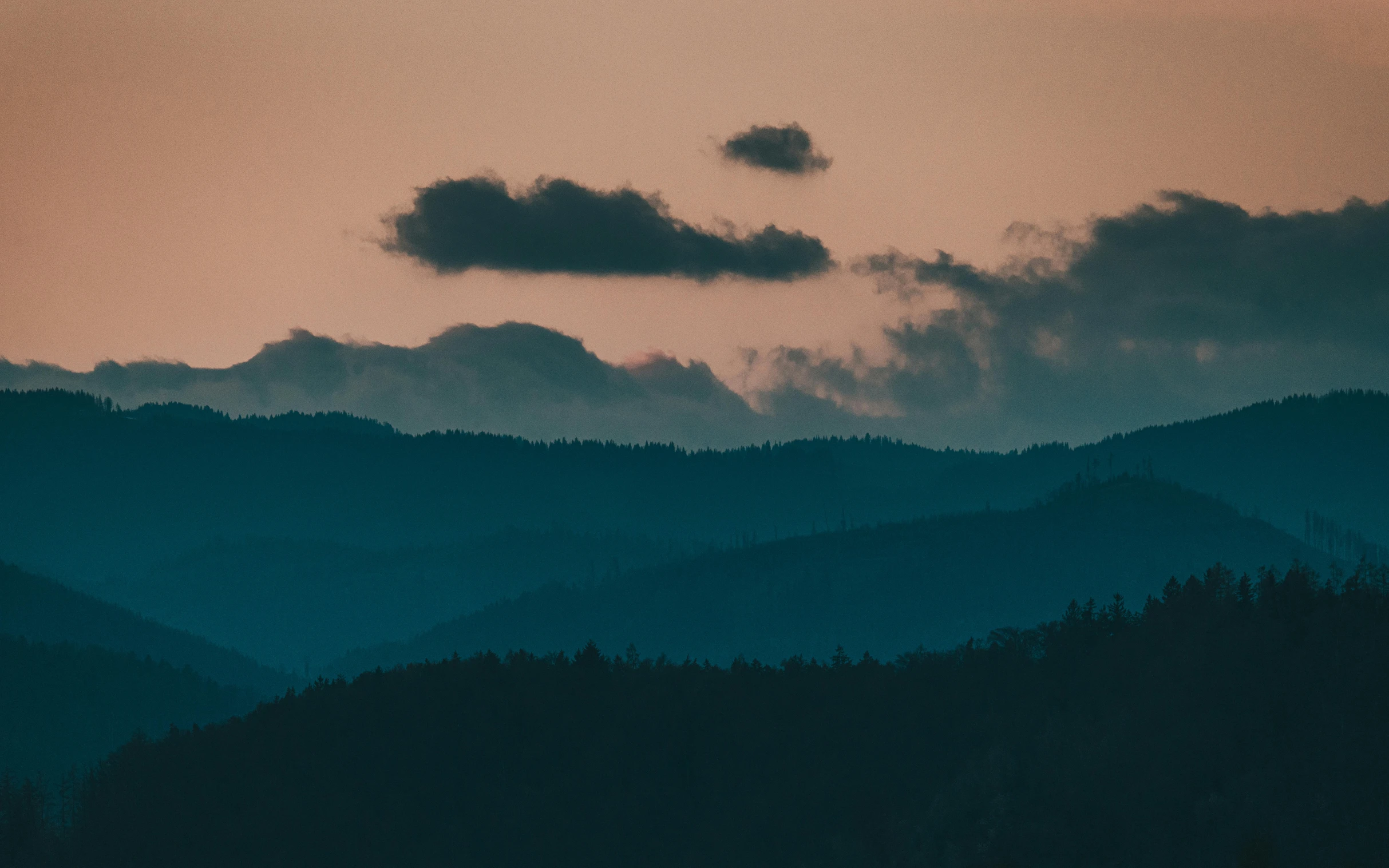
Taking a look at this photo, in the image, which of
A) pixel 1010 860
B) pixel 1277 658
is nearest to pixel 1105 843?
pixel 1010 860

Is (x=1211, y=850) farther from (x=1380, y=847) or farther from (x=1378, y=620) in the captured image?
(x=1378, y=620)

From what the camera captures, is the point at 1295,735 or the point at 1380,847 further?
the point at 1295,735

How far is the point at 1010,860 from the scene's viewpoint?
608 ft

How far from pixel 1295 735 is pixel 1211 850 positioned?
16504 millimetres

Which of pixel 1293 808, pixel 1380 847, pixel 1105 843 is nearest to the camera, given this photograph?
pixel 1380 847

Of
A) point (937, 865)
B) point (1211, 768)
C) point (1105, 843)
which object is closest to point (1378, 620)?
point (1211, 768)

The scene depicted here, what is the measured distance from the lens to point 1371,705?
18488 cm

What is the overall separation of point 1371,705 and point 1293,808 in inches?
656

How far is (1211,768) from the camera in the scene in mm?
189875

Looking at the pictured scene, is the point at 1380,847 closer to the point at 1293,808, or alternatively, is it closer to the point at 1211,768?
the point at 1293,808

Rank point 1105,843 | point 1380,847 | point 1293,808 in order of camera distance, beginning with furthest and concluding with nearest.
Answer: point 1105,843 < point 1293,808 < point 1380,847

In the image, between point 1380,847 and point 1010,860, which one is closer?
point 1380,847

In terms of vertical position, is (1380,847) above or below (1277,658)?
below

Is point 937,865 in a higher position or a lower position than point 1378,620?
lower
